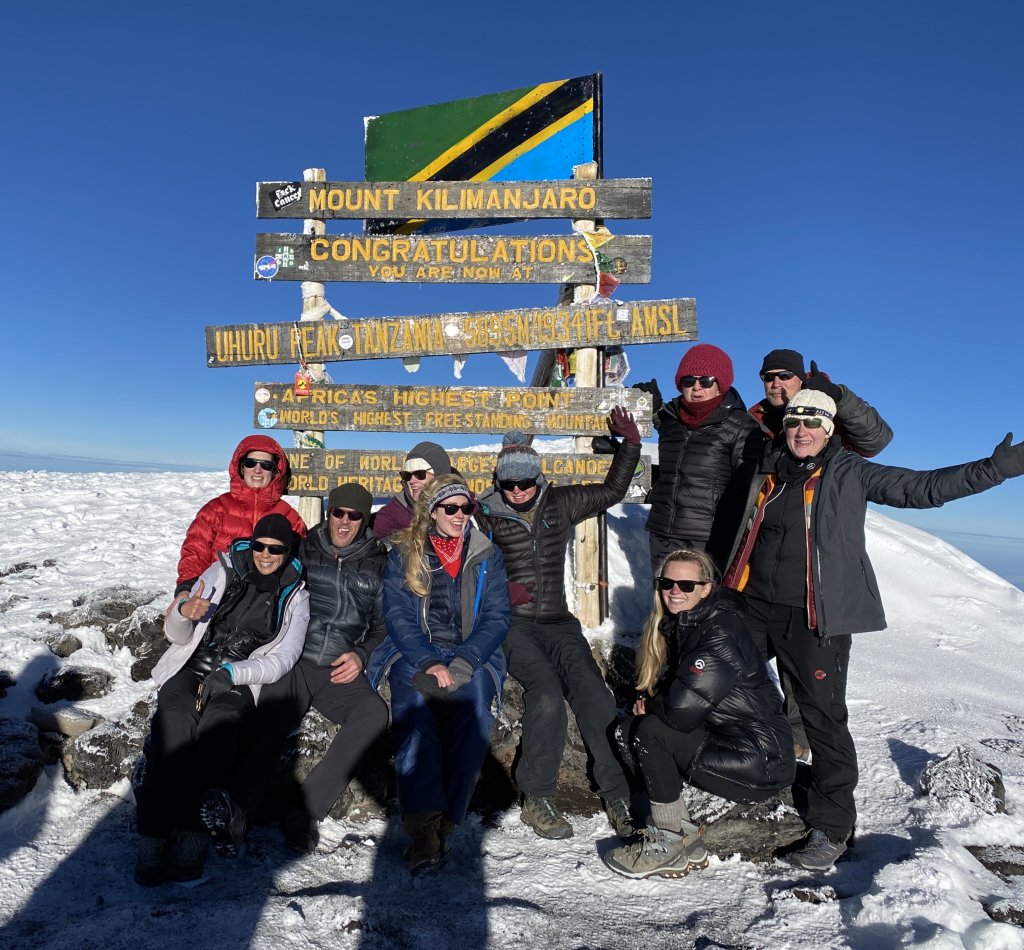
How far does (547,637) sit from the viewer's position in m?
5.11

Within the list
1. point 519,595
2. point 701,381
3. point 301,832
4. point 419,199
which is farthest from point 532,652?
point 419,199

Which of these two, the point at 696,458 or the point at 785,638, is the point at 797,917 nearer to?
the point at 785,638

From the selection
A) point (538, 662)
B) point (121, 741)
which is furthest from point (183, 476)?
point (538, 662)

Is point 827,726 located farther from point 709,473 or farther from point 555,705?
point 709,473

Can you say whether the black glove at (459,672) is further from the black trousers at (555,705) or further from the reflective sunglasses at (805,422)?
the reflective sunglasses at (805,422)


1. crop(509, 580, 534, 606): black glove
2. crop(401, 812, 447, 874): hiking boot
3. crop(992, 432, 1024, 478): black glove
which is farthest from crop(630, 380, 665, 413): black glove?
crop(401, 812, 447, 874): hiking boot

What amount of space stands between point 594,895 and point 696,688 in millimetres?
1241

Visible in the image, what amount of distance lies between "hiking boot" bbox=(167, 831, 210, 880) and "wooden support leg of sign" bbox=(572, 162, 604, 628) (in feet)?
13.4

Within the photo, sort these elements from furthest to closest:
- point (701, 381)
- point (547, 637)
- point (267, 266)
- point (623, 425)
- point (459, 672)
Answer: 1. point (267, 266)
2. point (623, 425)
3. point (701, 381)
4. point (547, 637)
5. point (459, 672)

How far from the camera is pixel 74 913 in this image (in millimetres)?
3453

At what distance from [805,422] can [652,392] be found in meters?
2.80

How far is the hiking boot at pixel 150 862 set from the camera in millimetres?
3703

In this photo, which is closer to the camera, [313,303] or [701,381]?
[701,381]

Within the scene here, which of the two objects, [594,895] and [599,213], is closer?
[594,895]
